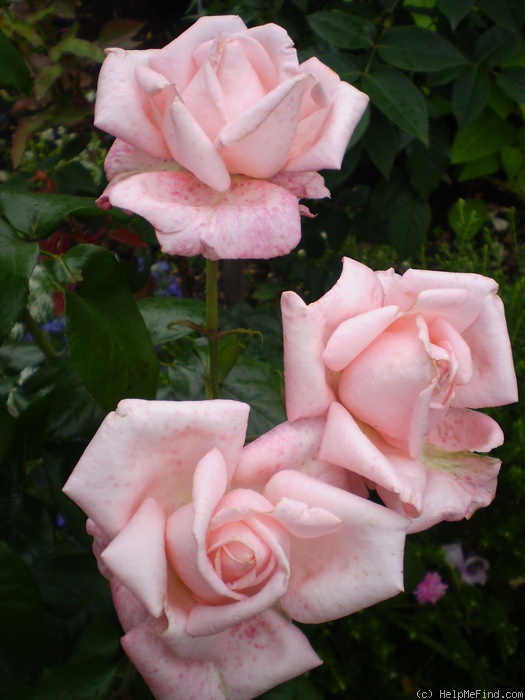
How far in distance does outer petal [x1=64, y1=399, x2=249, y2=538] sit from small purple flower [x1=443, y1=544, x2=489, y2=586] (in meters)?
1.09

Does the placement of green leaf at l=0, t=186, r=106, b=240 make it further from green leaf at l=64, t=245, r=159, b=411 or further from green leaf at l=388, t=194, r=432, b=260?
green leaf at l=388, t=194, r=432, b=260

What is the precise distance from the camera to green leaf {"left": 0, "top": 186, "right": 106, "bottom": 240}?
0.63m

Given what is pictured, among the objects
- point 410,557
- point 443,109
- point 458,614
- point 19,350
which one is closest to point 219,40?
point 19,350

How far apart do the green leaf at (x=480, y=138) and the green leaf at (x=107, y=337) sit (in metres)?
1.71

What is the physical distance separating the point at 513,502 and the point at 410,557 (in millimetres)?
427

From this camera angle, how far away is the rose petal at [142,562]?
0.42 metres

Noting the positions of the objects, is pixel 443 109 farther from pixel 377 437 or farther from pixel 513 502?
pixel 377 437

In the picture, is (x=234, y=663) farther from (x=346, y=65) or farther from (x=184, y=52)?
(x=346, y=65)

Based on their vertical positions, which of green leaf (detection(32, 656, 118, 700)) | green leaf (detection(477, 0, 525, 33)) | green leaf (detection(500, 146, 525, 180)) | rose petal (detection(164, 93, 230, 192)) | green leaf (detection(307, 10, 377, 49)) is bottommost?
green leaf (detection(500, 146, 525, 180))

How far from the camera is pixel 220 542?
435mm

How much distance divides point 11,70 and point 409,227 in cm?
111

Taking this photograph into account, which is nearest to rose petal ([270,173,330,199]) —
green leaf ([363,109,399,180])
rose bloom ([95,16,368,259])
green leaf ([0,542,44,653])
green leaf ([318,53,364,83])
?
rose bloom ([95,16,368,259])

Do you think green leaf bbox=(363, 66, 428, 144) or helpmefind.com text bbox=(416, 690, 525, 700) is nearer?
green leaf bbox=(363, 66, 428, 144)

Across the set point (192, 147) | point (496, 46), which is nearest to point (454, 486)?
point (192, 147)
